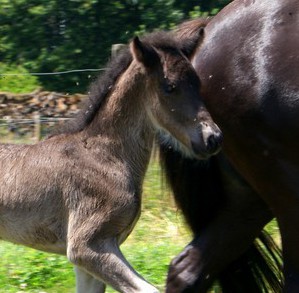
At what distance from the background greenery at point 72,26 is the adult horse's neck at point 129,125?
10445 millimetres

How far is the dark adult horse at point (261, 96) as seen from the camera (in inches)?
180

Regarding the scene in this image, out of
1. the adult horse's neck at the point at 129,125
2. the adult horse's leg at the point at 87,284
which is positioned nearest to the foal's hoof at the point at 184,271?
the adult horse's leg at the point at 87,284

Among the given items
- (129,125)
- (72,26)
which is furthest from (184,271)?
(72,26)

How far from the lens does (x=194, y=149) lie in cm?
456

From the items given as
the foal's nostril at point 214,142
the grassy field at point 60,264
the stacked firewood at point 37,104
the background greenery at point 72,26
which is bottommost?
the background greenery at point 72,26

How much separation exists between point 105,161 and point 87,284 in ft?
2.01

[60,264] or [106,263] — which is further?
[60,264]

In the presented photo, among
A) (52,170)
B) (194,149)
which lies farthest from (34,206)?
(194,149)

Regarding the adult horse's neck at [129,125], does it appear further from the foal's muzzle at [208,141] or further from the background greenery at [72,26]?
the background greenery at [72,26]

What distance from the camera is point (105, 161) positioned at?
473 cm

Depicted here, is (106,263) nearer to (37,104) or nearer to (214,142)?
(214,142)

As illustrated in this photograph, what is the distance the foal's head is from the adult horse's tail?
1.54 feet

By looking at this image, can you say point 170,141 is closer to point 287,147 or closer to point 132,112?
point 132,112

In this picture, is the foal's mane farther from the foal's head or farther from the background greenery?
the background greenery
